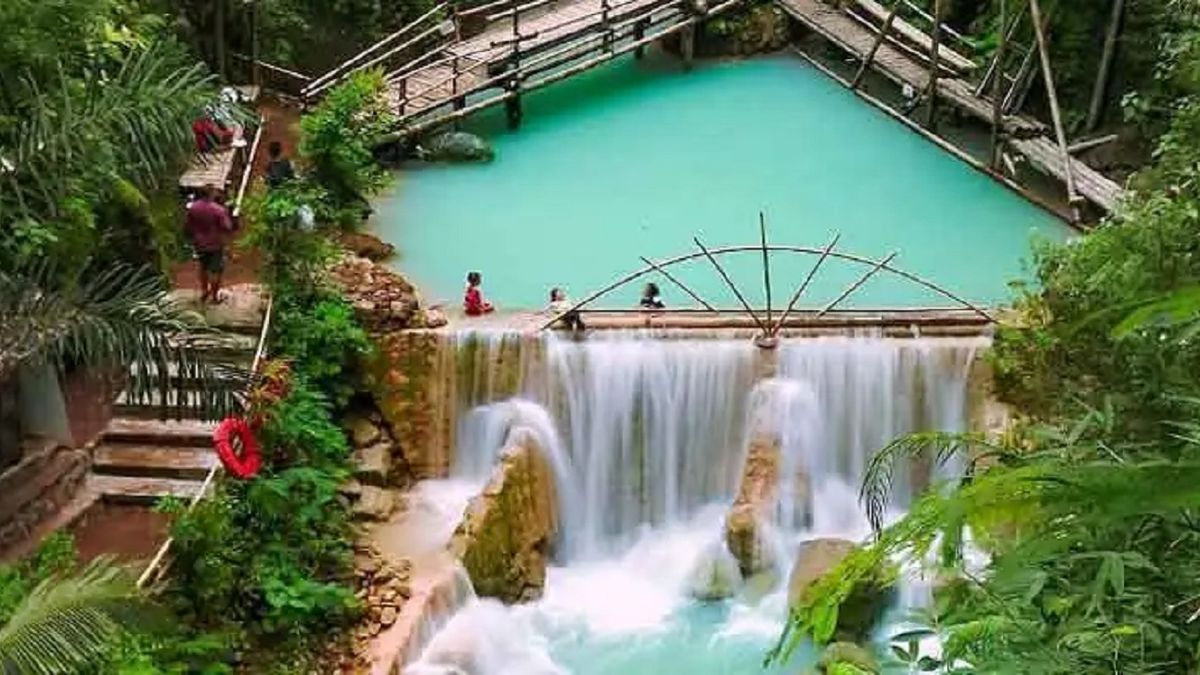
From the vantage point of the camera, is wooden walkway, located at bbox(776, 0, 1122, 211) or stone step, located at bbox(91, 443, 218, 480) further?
wooden walkway, located at bbox(776, 0, 1122, 211)

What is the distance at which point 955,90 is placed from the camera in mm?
15656

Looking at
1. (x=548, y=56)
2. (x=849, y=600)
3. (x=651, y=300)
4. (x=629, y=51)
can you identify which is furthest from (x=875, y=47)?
(x=849, y=600)

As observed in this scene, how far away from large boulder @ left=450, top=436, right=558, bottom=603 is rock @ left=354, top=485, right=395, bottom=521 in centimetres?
64

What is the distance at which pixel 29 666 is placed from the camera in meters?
5.64

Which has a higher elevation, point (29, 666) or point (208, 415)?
point (208, 415)

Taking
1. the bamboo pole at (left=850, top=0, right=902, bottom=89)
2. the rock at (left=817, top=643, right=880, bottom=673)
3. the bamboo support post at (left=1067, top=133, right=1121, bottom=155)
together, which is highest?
the bamboo pole at (left=850, top=0, right=902, bottom=89)

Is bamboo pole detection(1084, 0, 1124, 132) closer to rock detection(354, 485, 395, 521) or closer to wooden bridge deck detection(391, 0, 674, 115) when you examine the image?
wooden bridge deck detection(391, 0, 674, 115)

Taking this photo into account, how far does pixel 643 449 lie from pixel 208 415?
423 cm

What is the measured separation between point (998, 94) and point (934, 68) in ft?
4.25

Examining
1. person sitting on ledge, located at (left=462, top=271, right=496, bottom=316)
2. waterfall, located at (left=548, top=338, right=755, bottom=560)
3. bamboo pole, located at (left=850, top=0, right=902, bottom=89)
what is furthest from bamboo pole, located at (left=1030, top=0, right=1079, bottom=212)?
person sitting on ledge, located at (left=462, top=271, right=496, bottom=316)

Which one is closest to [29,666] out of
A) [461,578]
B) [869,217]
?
[461,578]

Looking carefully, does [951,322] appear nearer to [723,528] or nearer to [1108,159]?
[723,528]

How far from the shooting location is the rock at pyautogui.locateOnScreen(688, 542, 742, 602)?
32.8 ft

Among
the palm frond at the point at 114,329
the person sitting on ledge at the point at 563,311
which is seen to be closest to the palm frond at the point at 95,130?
the palm frond at the point at 114,329
